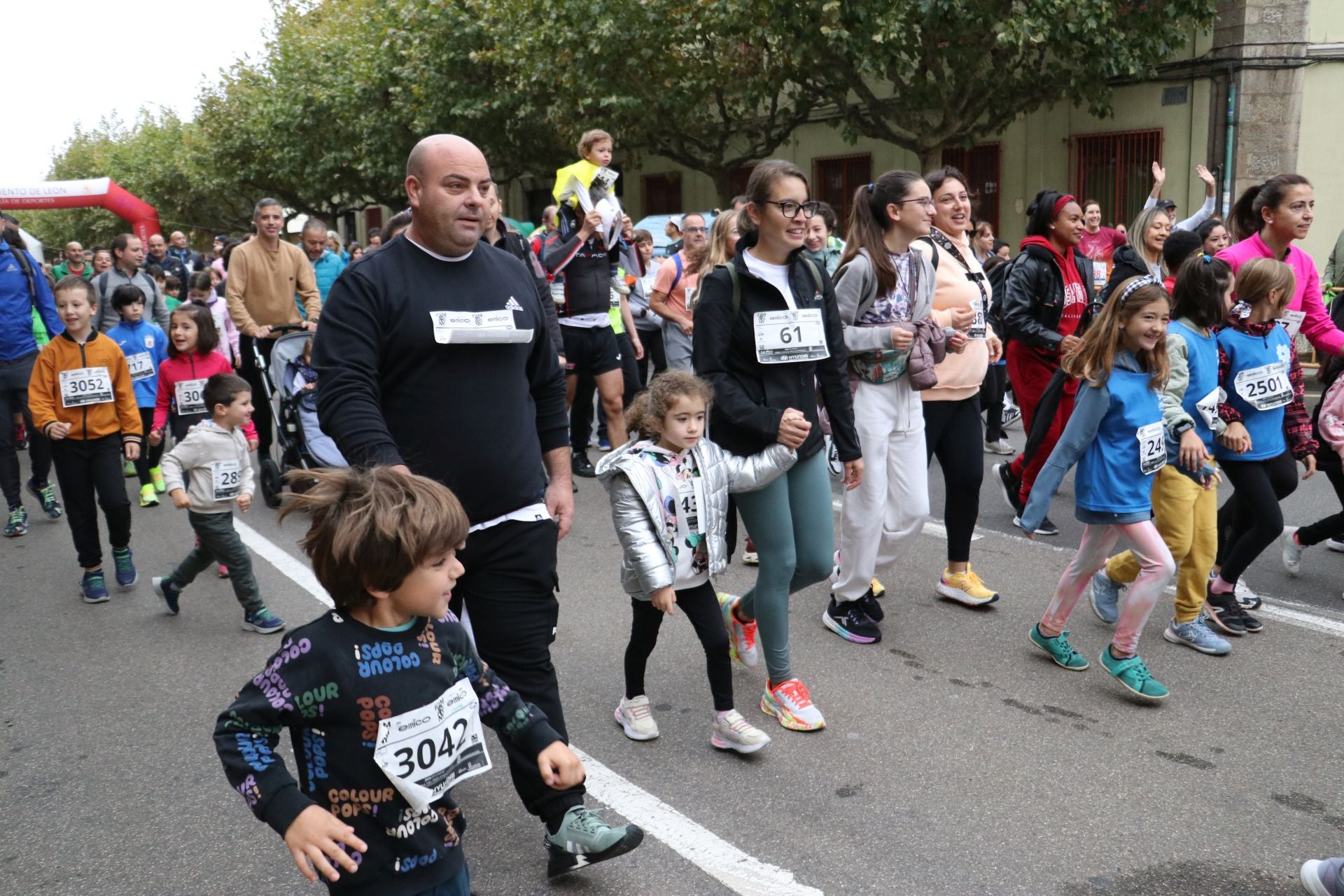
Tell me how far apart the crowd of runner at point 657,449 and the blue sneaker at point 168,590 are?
0.02m

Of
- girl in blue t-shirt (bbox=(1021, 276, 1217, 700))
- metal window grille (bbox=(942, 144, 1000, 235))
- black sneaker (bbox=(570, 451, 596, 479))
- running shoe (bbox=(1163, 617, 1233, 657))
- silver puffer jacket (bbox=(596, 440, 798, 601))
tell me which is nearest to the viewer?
silver puffer jacket (bbox=(596, 440, 798, 601))

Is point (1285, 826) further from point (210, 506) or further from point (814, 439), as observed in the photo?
point (210, 506)

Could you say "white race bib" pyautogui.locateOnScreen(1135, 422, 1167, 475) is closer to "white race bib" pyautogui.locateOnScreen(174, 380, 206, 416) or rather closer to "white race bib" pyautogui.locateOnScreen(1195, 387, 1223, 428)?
"white race bib" pyautogui.locateOnScreen(1195, 387, 1223, 428)

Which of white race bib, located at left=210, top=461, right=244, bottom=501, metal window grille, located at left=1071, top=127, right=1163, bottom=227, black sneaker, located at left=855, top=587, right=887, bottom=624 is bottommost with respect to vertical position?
black sneaker, located at left=855, top=587, right=887, bottom=624

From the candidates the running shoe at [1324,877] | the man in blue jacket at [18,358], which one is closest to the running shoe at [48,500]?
the man in blue jacket at [18,358]

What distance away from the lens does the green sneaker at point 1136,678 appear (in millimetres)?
4398

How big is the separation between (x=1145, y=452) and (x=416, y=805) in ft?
10.5

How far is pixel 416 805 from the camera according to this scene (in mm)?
2414

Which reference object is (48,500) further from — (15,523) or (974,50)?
(974,50)

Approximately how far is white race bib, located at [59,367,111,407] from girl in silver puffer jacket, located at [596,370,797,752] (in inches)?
150

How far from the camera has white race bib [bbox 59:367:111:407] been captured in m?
6.48

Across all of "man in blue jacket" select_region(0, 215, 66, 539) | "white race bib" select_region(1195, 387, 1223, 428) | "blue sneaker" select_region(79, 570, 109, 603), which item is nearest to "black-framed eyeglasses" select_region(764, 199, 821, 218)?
"white race bib" select_region(1195, 387, 1223, 428)

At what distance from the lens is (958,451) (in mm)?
5527

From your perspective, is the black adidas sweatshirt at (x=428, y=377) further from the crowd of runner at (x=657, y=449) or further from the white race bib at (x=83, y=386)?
the white race bib at (x=83, y=386)
